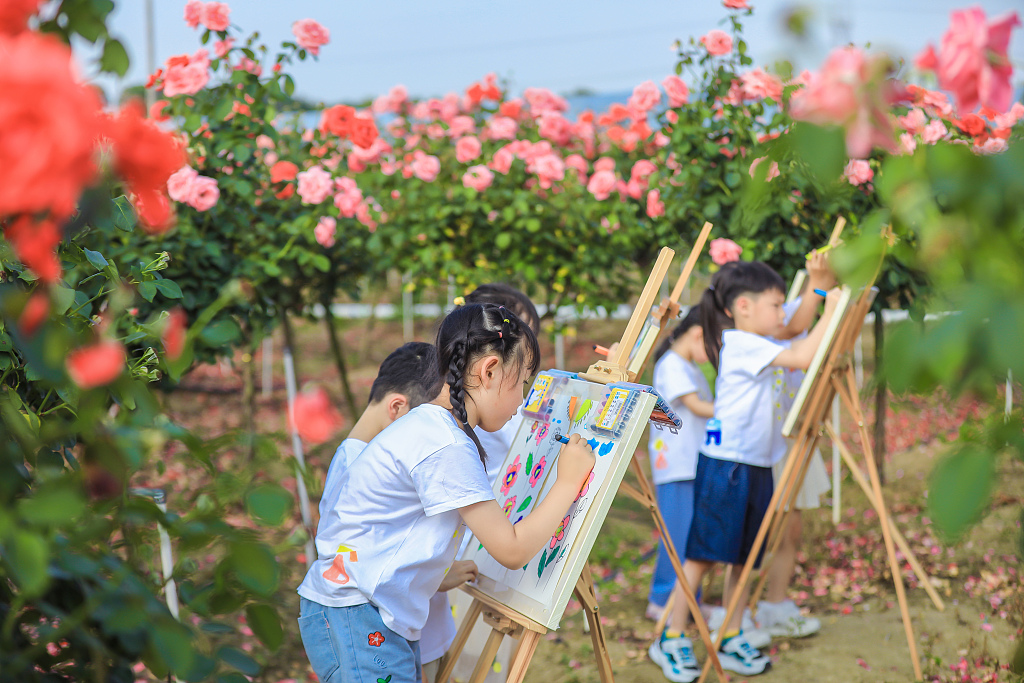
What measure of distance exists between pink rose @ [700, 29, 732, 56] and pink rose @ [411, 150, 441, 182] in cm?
133

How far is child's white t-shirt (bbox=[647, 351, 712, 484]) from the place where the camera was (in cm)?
313

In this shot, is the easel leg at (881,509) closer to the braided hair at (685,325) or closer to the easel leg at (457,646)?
the braided hair at (685,325)

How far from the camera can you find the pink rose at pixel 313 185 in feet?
11.2

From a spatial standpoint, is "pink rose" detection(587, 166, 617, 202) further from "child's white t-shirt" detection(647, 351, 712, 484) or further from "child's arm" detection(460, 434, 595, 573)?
"child's arm" detection(460, 434, 595, 573)

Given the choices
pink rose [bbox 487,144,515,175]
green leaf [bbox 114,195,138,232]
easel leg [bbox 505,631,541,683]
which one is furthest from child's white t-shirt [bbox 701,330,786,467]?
green leaf [bbox 114,195,138,232]

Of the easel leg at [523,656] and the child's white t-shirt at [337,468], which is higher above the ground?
the child's white t-shirt at [337,468]

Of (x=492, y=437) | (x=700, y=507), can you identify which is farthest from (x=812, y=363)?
(x=492, y=437)

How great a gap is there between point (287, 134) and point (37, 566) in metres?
3.47

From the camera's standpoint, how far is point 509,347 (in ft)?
5.41

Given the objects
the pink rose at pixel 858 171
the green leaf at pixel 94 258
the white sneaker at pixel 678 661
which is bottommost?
the white sneaker at pixel 678 661

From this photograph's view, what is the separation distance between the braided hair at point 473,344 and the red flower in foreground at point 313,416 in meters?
0.91

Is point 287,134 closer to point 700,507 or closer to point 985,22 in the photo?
point 700,507

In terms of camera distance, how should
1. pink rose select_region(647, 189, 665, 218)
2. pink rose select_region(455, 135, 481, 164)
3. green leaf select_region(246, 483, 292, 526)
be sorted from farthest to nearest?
1. pink rose select_region(455, 135, 481, 164)
2. pink rose select_region(647, 189, 665, 218)
3. green leaf select_region(246, 483, 292, 526)

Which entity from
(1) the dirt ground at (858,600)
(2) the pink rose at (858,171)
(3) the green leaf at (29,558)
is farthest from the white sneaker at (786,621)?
(3) the green leaf at (29,558)
